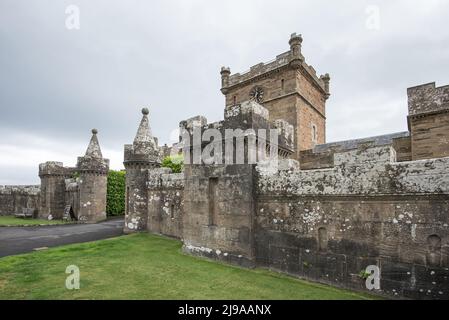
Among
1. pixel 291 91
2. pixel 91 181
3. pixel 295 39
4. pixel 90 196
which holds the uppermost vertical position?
pixel 295 39

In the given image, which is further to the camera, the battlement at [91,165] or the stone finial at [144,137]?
the battlement at [91,165]

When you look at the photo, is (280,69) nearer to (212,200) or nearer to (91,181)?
(212,200)

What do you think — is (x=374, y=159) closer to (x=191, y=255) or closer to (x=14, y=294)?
(x=191, y=255)

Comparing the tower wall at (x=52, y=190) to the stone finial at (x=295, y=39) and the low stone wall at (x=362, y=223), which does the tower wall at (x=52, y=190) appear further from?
the stone finial at (x=295, y=39)

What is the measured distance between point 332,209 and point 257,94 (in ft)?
50.8

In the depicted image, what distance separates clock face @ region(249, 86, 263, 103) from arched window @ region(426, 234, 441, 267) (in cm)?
1622

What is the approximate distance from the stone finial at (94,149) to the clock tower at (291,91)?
11.6m

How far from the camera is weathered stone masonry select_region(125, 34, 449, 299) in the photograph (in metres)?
5.12

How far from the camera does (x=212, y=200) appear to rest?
8930mm

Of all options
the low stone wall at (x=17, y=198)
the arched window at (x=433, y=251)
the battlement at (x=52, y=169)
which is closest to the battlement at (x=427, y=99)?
the arched window at (x=433, y=251)

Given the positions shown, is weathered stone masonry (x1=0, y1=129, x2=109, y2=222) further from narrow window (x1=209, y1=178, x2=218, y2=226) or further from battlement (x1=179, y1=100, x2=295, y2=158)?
narrow window (x1=209, y1=178, x2=218, y2=226)

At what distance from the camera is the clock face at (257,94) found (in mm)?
19962

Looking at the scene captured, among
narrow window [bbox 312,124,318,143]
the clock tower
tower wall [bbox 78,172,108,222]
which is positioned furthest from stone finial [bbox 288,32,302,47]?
tower wall [bbox 78,172,108,222]

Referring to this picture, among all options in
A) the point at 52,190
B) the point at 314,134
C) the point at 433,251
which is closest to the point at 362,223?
the point at 433,251
